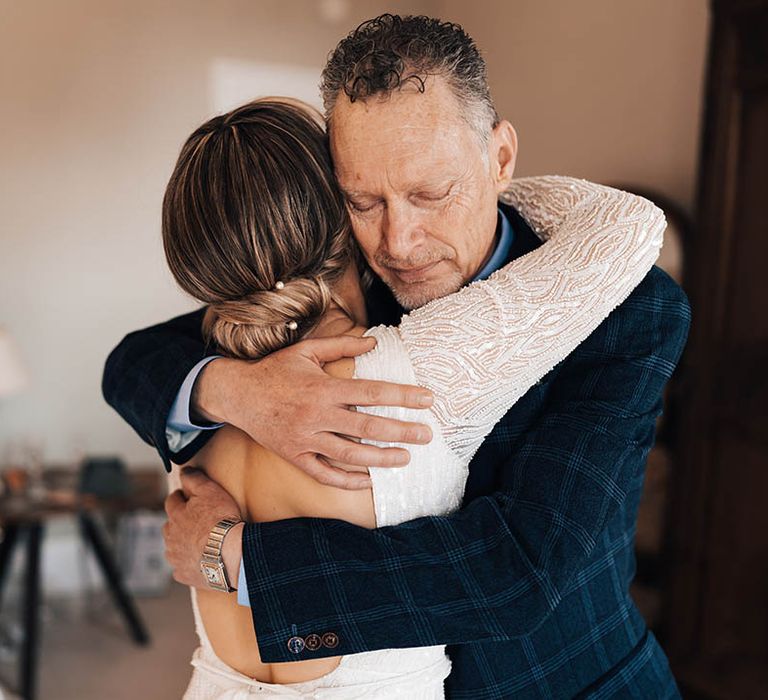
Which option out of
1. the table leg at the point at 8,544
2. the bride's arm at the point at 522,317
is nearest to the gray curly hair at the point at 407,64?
the bride's arm at the point at 522,317

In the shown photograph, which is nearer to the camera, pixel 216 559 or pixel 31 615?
pixel 216 559

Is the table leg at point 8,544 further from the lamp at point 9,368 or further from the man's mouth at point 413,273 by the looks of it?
the man's mouth at point 413,273

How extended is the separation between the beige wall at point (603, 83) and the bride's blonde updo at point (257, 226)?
2799 millimetres

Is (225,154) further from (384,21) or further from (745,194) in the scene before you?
(745,194)

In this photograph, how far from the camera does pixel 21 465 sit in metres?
3.99

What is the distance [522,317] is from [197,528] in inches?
18.3

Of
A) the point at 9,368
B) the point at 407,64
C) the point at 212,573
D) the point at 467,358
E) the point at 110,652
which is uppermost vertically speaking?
the point at 407,64

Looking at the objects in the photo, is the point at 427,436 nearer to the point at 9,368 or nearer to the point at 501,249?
the point at 501,249

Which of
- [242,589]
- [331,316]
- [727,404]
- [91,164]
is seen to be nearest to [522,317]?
[331,316]

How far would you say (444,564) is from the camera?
91cm

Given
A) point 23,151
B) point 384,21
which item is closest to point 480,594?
point 384,21

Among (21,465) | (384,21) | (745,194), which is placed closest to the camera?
(384,21)

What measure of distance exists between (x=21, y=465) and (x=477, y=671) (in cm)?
348

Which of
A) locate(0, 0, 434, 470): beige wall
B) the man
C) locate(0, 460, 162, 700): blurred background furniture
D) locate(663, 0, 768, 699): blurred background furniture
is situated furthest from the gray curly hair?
locate(0, 0, 434, 470): beige wall
